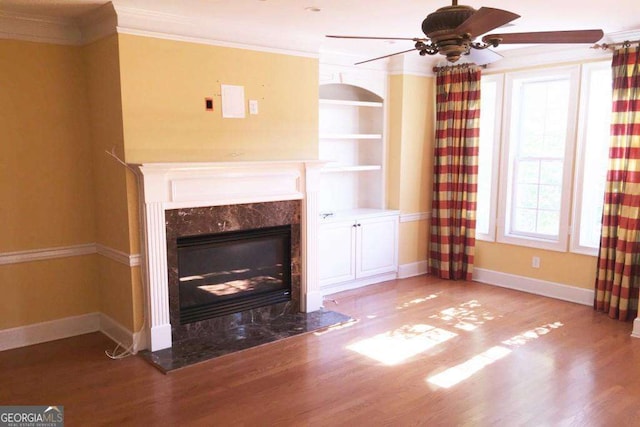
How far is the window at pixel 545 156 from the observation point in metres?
4.92

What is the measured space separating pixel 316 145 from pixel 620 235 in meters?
2.80

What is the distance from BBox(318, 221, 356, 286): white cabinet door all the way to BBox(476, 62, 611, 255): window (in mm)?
1565

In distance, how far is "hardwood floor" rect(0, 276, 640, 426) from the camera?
301 cm

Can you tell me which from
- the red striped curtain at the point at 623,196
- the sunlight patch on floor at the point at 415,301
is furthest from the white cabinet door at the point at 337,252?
the red striped curtain at the point at 623,196

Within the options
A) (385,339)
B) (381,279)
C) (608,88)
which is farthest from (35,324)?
(608,88)

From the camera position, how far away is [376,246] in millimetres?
5719

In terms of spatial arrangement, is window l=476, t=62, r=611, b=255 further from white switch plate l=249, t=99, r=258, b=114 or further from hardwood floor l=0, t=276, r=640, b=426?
white switch plate l=249, t=99, r=258, b=114

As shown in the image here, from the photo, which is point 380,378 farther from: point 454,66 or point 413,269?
point 454,66

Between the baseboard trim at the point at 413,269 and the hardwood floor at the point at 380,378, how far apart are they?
1388mm

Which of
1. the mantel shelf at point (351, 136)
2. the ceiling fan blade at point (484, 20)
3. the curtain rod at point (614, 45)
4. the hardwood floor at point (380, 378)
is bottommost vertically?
the hardwood floor at point (380, 378)

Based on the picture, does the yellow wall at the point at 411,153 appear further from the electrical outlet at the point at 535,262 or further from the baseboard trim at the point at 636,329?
the baseboard trim at the point at 636,329

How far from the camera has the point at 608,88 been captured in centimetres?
482

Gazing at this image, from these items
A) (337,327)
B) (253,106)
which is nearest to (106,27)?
(253,106)

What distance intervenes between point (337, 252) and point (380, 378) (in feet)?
6.71
